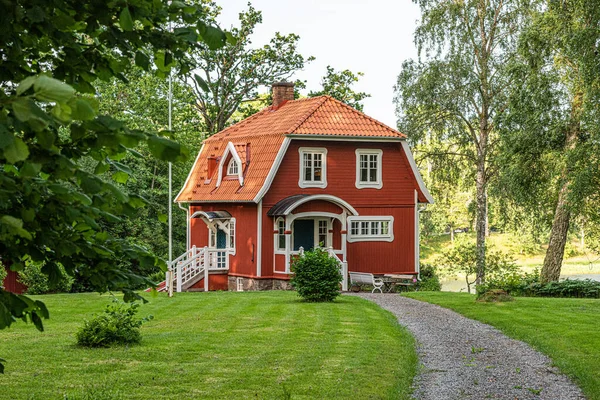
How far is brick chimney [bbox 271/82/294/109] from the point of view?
1318 inches

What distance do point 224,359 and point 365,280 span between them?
15951 millimetres

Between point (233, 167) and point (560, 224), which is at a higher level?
point (233, 167)

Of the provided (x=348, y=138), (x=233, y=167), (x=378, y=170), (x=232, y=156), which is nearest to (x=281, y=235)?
(x=233, y=167)

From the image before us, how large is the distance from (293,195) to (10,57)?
2483 cm

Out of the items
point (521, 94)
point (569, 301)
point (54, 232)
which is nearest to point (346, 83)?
point (521, 94)

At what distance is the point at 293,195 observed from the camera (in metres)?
29.0

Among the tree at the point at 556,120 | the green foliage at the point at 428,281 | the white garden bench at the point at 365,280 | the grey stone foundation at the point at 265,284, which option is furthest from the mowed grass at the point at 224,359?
the green foliage at the point at 428,281

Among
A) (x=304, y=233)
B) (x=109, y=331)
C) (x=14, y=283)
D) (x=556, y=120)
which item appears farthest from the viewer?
(x=304, y=233)

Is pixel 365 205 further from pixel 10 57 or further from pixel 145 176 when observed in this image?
pixel 10 57

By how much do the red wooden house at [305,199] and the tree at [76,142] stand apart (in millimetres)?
22585

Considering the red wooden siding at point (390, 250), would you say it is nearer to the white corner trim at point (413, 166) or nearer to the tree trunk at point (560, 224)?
the white corner trim at point (413, 166)

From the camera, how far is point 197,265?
3066cm

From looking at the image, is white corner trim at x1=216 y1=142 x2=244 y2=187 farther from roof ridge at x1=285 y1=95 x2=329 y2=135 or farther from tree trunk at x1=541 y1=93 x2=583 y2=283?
tree trunk at x1=541 y1=93 x2=583 y2=283

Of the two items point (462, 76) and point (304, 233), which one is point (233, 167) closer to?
point (304, 233)
